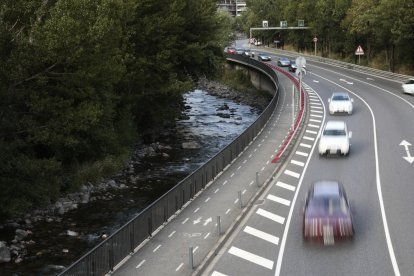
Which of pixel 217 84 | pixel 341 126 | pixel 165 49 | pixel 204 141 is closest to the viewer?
pixel 341 126

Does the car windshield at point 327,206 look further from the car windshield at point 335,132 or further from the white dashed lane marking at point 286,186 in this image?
the car windshield at point 335,132

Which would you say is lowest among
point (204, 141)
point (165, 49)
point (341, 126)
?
point (204, 141)

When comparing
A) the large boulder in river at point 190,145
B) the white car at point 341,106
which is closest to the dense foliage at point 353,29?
the white car at point 341,106

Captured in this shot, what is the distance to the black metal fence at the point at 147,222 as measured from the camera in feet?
56.6

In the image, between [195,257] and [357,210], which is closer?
[195,257]

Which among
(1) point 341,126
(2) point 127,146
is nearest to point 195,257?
(1) point 341,126

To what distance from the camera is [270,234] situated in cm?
2147

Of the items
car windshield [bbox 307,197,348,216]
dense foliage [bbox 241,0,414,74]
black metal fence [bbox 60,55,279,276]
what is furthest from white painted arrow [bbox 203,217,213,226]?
dense foliage [bbox 241,0,414,74]

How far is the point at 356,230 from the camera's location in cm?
2131

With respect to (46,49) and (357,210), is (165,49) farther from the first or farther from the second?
(357,210)

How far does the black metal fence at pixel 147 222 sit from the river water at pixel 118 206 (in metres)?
4.05

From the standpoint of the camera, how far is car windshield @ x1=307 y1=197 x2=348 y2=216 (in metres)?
19.9

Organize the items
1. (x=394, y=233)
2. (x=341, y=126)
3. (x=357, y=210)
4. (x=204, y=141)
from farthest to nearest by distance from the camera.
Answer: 1. (x=204, y=141)
2. (x=341, y=126)
3. (x=357, y=210)
4. (x=394, y=233)

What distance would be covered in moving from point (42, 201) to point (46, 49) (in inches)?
329
